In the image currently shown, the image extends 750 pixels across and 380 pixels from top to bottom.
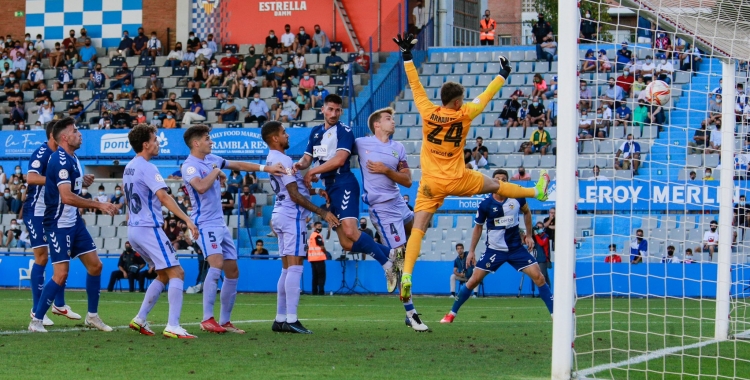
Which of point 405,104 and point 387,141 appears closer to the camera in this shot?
point 387,141

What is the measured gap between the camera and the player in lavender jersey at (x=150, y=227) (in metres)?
9.64

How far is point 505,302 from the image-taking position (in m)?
18.8

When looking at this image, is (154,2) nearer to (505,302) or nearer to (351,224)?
(505,302)

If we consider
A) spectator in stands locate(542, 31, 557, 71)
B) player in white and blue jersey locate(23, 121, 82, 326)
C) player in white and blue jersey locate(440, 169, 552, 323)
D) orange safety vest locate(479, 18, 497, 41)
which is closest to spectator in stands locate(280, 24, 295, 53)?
orange safety vest locate(479, 18, 497, 41)

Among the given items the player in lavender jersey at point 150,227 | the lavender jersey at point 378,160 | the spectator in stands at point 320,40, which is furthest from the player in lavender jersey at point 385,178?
the spectator in stands at point 320,40

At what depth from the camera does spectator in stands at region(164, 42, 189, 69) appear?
110ft

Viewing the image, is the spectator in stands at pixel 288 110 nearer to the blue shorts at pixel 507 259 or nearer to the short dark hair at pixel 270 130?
the blue shorts at pixel 507 259

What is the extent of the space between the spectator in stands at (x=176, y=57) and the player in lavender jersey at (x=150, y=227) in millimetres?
24158

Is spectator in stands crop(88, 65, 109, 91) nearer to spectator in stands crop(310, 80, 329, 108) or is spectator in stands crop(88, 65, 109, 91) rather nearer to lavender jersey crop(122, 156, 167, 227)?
spectator in stands crop(310, 80, 329, 108)

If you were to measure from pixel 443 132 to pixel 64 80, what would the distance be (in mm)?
26837

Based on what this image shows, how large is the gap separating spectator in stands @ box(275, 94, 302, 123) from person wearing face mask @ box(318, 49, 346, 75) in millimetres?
1954

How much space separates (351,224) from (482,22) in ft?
72.7

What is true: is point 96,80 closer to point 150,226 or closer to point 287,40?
point 287,40

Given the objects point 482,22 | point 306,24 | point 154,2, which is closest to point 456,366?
point 482,22
